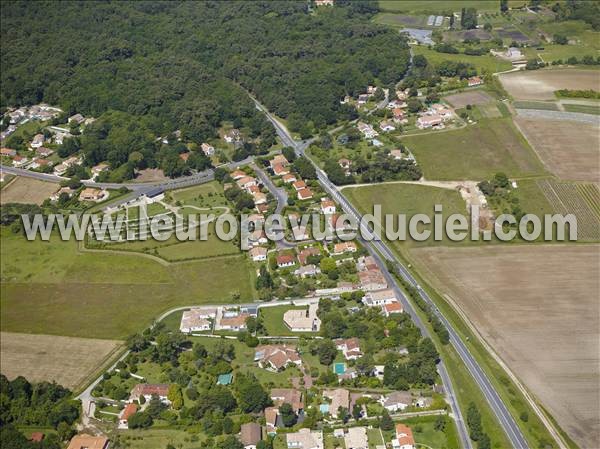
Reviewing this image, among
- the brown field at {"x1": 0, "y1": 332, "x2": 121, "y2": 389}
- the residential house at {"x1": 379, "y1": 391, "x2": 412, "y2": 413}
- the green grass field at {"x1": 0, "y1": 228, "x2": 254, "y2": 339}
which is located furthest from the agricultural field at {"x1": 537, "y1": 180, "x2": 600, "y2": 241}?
the brown field at {"x1": 0, "y1": 332, "x2": 121, "y2": 389}

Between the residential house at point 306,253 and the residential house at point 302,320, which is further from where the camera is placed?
the residential house at point 306,253

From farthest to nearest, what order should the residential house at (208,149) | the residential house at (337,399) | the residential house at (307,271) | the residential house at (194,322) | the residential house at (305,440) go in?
the residential house at (208,149) → the residential house at (307,271) → the residential house at (194,322) → the residential house at (337,399) → the residential house at (305,440)

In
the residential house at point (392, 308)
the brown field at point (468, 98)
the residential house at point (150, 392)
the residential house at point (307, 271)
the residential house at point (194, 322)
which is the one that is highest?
the brown field at point (468, 98)

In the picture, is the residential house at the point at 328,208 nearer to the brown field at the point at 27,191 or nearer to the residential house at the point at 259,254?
the residential house at the point at 259,254

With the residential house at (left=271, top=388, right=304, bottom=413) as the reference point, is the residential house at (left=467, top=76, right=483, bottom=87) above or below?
above

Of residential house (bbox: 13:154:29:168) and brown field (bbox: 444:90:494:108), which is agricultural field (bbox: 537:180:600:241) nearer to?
brown field (bbox: 444:90:494:108)

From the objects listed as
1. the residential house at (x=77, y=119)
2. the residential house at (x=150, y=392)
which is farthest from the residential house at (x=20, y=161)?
the residential house at (x=150, y=392)
